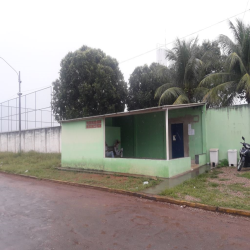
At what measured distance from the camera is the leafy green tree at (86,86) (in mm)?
17641

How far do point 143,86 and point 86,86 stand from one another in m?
4.67

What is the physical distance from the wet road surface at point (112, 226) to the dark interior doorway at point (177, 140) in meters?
6.51

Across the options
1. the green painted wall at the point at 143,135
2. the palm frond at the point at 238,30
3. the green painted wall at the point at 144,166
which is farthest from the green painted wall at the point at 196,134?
the palm frond at the point at 238,30

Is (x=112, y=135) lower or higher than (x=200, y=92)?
lower

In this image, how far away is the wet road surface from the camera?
4.09 m

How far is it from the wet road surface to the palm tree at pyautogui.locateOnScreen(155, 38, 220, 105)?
30.7 ft

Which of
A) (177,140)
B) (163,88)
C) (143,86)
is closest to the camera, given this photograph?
(177,140)

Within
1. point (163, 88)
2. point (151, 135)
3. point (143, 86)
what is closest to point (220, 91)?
point (163, 88)

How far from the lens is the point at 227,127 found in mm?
11430

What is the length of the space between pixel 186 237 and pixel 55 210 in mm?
3372

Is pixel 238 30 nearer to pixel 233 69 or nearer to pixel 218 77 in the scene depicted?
pixel 233 69

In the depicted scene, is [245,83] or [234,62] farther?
[234,62]

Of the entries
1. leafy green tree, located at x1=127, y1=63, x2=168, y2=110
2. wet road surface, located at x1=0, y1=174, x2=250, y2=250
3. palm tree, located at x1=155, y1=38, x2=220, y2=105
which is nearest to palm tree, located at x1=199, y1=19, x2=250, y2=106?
palm tree, located at x1=155, y1=38, x2=220, y2=105

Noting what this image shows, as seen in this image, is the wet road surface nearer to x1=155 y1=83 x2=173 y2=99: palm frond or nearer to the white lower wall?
x1=155 y1=83 x2=173 y2=99: palm frond
